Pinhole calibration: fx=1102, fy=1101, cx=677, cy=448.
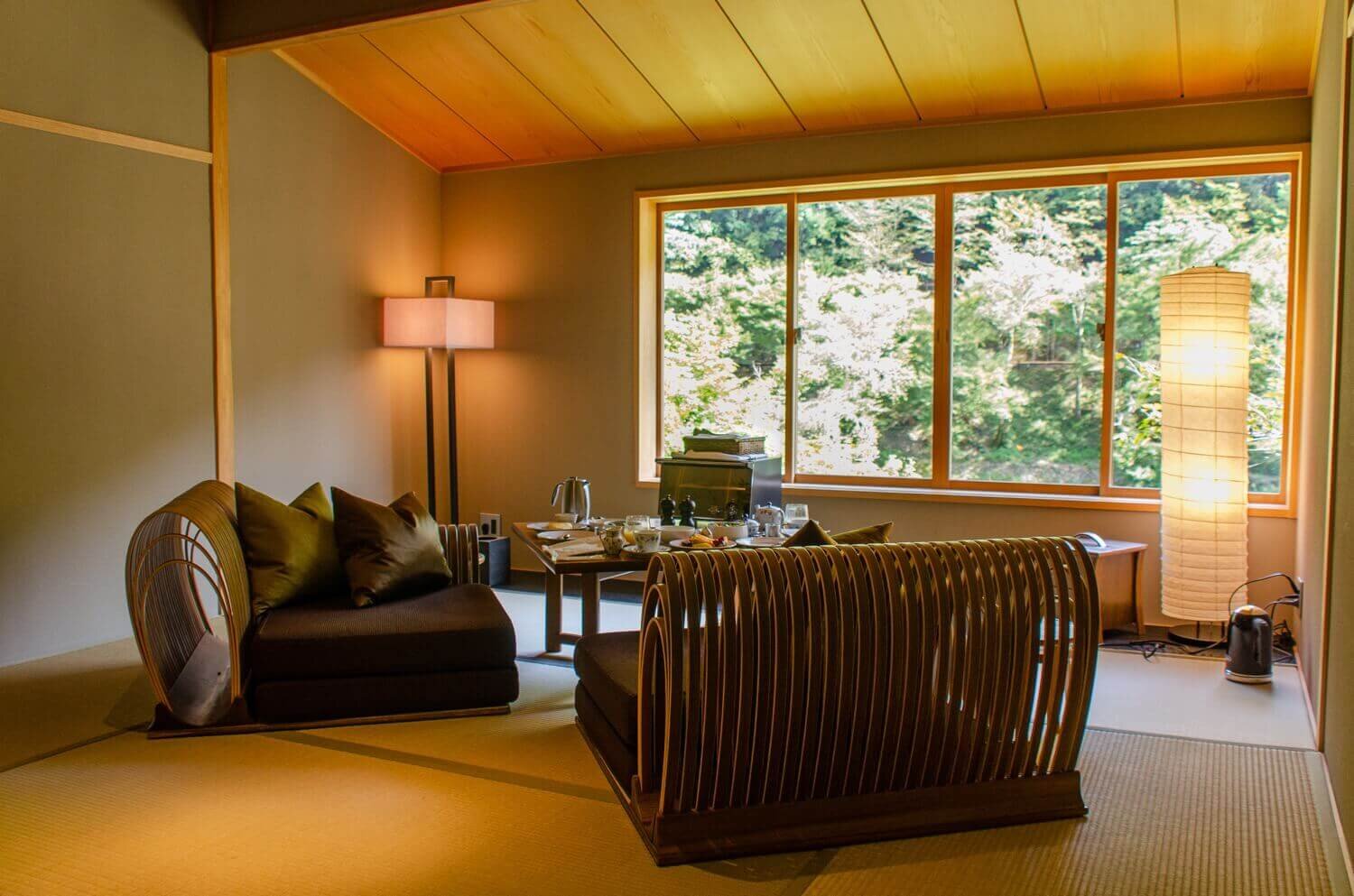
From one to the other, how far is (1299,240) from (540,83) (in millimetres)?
3654

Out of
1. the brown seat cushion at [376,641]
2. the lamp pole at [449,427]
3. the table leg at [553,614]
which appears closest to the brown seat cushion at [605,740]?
the brown seat cushion at [376,641]

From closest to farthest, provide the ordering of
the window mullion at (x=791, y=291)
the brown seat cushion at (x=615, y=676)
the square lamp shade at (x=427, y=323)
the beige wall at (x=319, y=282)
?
the brown seat cushion at (x=615, y=676), the beige wall at (x=319, y=282), the window mullion at (x=791, y=291), the square lamp shade at (x=427, y=323)

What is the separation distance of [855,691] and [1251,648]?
91.4 inches

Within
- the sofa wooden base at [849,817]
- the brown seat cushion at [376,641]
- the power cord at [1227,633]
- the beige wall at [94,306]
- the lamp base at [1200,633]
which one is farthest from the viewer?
the lamp base at [1200,633]

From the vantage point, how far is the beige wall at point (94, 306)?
4.37 m

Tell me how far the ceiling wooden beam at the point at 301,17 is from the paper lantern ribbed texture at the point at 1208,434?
3100 millimetres

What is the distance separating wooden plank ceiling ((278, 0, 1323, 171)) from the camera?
15.0 ft

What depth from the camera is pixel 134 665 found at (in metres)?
4.41

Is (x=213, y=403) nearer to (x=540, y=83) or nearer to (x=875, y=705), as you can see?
(x=540, y=83)

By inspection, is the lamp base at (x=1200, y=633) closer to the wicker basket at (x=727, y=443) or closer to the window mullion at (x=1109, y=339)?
the window mullion at (x=1109, y=339)

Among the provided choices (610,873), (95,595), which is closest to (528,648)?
(95,595)

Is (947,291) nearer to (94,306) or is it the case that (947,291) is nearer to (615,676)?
(615,676)

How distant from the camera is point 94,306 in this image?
15.3 ft

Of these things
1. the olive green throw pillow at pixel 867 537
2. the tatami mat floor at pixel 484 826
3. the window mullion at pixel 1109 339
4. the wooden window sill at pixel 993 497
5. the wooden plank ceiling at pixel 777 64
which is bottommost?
the tatami mat floor at pixel 484 826
